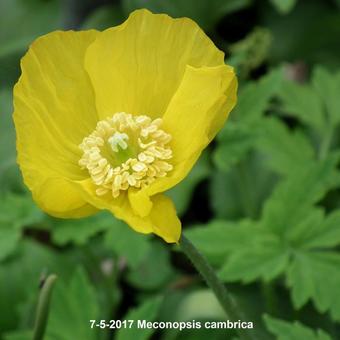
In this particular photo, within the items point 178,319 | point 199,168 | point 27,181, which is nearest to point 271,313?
point 178,319

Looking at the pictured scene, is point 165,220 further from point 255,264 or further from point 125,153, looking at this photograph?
point 255,264

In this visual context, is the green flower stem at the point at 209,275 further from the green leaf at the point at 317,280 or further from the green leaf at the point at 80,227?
the green leaf at the point at 80,227

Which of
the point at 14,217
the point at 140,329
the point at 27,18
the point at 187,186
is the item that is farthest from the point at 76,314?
the point at 27,18

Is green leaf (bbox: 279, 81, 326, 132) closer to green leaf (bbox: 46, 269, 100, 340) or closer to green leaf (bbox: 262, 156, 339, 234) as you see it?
green leaf (bbox: 262, 156, 339, 234)

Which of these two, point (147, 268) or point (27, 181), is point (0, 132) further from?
point (27, 181)

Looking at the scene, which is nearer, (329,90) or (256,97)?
(256,97)

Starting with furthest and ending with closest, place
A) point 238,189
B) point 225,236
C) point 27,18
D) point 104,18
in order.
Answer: point 27,18, point 104,18, point 238,189, point 225,236
